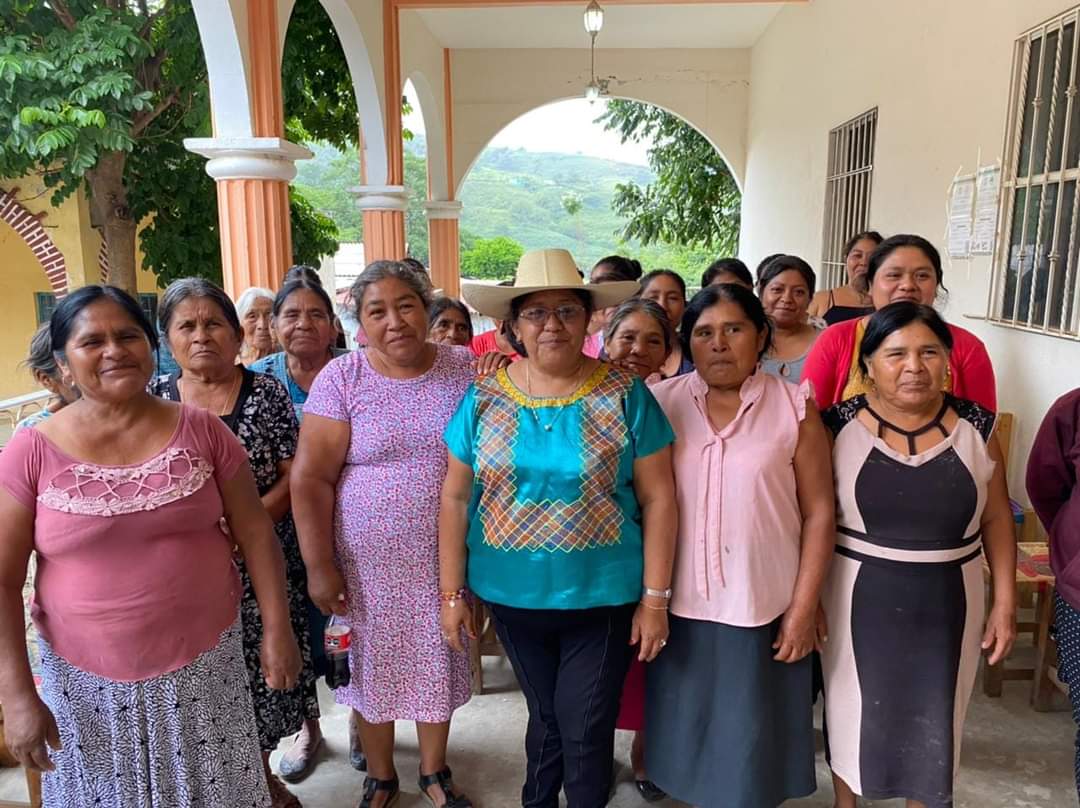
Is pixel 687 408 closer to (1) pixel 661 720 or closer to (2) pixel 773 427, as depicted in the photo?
(2) pixel 773 427

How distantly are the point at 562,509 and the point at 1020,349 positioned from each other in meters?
2.86

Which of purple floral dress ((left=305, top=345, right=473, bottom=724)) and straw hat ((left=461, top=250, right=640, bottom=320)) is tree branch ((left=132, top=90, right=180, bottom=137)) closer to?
purple floral dress ((left=305, top=345, right=473, bottom=724))

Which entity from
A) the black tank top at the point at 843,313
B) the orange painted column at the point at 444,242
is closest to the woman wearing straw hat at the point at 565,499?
the black tank top at the point at 843,313

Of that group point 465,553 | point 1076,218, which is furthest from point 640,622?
point 1076,218

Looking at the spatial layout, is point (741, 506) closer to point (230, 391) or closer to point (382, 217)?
point (230, 391)

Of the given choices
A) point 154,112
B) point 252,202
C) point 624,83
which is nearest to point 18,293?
point 154,112

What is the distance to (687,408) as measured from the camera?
1770 mm

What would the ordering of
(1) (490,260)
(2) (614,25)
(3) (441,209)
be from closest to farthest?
1. (2) (614,25)
2. (3) (441,209)
3. (1) (490,260)

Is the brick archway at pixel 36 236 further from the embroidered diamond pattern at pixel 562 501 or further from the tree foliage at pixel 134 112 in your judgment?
the embroidered diamond pattern at pixel 562 501

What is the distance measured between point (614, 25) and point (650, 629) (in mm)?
8921

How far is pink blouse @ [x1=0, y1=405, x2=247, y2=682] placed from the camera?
4.54ft

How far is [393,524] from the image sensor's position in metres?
Answer: 1.90

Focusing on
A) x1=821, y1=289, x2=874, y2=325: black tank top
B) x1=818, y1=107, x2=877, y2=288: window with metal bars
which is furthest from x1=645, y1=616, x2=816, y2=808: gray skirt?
x1=818, y1=107, x2=877, y2=288: window with metal bars

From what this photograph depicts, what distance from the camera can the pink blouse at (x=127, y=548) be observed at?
138cm
